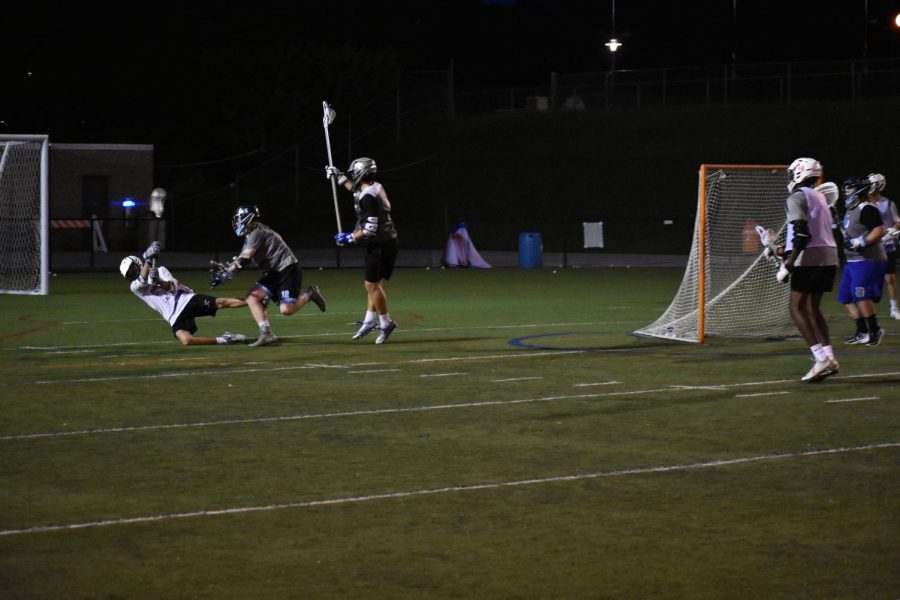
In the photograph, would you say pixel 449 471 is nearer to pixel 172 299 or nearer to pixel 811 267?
pixel 811 267

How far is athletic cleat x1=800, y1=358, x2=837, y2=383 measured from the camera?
12.0 m

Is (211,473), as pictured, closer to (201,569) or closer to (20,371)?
(201,569)

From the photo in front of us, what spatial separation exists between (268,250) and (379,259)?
124 centimetres

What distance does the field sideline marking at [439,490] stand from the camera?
22.5 ft

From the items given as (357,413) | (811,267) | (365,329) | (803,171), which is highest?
(803,171)

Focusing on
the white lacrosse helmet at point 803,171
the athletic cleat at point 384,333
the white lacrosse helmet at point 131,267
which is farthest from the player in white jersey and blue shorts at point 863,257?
the white lacrosse helmet at point 131,267

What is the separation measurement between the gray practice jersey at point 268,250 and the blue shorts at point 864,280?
6064 mm

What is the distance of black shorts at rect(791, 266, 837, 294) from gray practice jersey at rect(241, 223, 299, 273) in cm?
588

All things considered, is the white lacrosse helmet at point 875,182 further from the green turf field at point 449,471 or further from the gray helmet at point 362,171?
the gray helmet at point 362,171

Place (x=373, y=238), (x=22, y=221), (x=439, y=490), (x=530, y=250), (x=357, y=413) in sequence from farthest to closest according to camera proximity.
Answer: (x=530, y=250), (x=22, y=221), (x=373, y=238), (x=357, y=413), (x=439, y=490)

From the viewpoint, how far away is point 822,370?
39.2 ft

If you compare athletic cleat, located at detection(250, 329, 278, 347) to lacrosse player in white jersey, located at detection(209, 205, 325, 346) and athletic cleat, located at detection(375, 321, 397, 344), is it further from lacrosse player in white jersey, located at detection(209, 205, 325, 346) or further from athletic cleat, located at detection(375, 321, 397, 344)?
athletic cleat, located at detection(375, 321, 397, 344)

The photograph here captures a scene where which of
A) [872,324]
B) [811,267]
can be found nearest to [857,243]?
[872,324]

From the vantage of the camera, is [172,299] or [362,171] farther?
[362,171]
